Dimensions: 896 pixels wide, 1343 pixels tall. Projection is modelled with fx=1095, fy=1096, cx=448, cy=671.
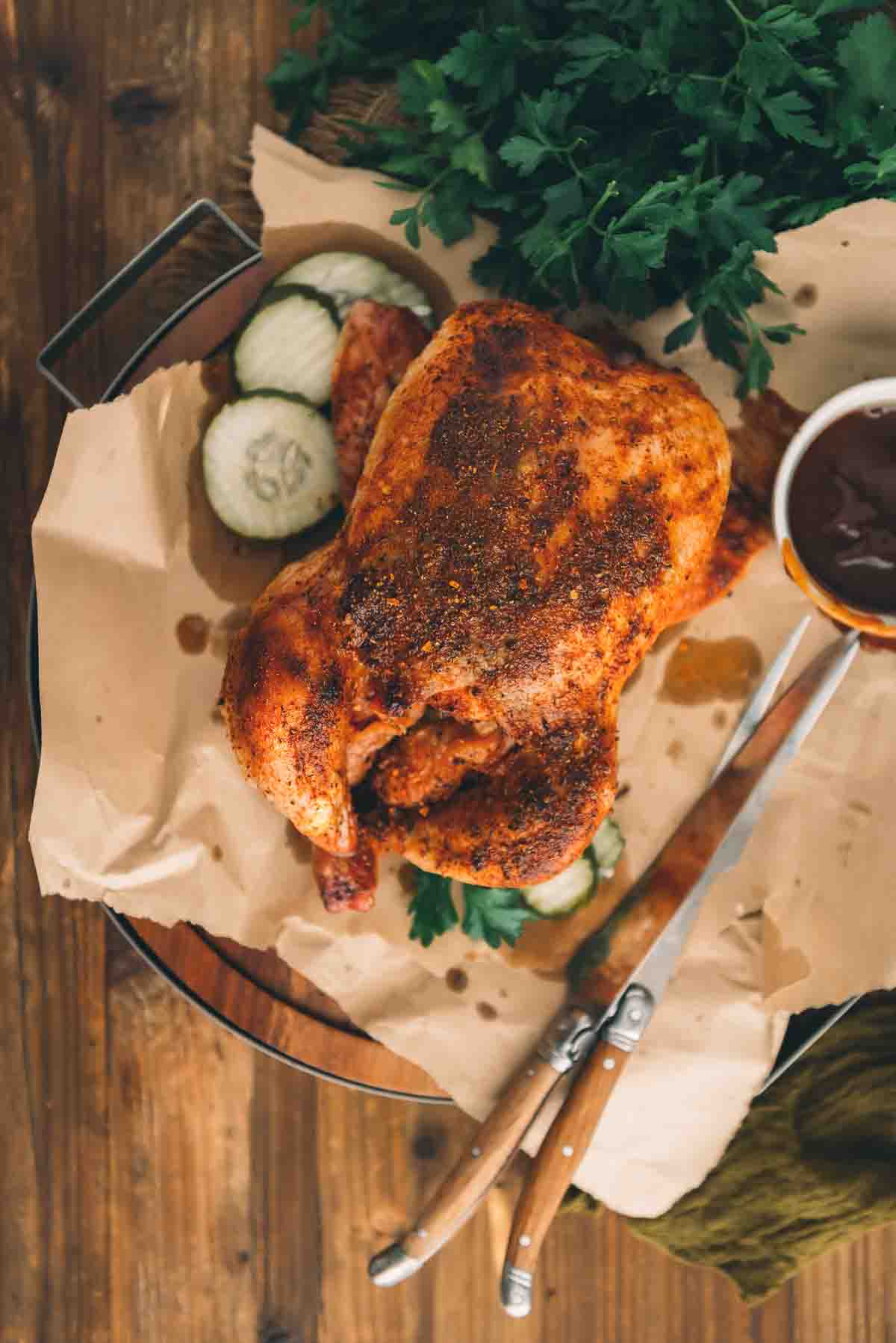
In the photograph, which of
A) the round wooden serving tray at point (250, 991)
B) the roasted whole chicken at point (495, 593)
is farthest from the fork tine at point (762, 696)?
the round wooden serving tray at point (250, 991)

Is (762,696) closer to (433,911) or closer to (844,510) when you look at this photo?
(844,510)

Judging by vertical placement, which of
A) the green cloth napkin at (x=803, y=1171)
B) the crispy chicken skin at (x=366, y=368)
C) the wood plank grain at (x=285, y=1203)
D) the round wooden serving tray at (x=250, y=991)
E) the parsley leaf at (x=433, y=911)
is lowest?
the wood plank grain at (x=285, y=1203)

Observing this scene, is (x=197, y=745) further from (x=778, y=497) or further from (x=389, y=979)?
(x=778, y=497)

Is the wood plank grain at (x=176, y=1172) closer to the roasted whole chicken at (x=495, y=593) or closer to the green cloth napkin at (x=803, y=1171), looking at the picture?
the green cloth napkin at (x=803, y=1171)

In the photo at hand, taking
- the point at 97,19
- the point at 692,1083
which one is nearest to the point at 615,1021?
the point at 692,1083

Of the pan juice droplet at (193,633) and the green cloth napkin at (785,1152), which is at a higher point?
the pan juice droplet at (193,633)

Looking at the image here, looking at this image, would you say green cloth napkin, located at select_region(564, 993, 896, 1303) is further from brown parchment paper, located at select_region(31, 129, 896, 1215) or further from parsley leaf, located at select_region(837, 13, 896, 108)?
parsley leaf, located at select_region(837, 13, 896, 108)

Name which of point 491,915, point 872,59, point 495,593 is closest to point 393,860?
point 491,915

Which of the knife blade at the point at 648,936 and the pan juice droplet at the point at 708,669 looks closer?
the knife blade at the point at 648,936

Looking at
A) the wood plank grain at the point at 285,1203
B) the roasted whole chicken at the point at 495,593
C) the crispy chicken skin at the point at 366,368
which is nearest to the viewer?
the roasted whole chicken at the point at 495,593

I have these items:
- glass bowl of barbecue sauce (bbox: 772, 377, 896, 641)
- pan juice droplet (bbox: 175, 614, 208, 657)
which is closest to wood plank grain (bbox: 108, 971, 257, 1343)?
pan juice droplet (bbox: 175, 614, 208, 657)
